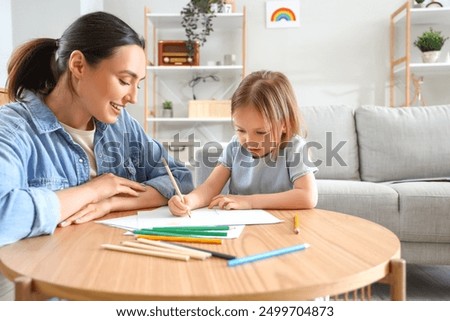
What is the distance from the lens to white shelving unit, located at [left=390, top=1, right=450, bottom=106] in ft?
10.9

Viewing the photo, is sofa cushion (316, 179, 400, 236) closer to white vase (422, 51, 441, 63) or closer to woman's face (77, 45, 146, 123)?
woman's face (77, 45, 146, 123)

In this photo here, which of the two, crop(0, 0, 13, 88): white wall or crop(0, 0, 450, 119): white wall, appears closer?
crop(0, 0, 13, 88): white wall

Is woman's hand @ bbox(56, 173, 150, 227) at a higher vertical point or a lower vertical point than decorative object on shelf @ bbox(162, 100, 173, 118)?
lower

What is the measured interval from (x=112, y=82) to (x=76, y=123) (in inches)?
7.4

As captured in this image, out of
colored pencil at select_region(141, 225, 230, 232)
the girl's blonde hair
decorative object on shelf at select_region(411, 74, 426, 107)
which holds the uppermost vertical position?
decorative object on shelf at select_region(411, 74, 426, 107)

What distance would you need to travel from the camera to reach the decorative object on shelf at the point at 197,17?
3.39m

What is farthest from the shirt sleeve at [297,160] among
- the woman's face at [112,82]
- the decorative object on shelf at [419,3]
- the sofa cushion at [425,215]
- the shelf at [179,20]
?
the decorative object on shelf at [419,3]

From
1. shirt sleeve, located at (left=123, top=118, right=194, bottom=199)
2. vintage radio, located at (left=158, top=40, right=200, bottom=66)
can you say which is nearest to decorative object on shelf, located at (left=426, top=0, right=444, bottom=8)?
vintage radio, located at (left=158, top=40, right=200, bottom=66)

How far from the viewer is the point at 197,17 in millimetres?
3457

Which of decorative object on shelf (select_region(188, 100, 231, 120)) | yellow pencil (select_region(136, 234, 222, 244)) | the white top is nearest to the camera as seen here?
yellow pencil (select_region(136, 234, 222, 244))

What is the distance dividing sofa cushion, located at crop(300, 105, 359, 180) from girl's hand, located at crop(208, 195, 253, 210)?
1343 millimetres

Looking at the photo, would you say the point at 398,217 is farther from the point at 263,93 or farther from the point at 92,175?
the point at 92,175

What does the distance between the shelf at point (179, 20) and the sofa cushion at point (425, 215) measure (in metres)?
2.00

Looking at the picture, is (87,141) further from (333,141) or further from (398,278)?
(333,141)
